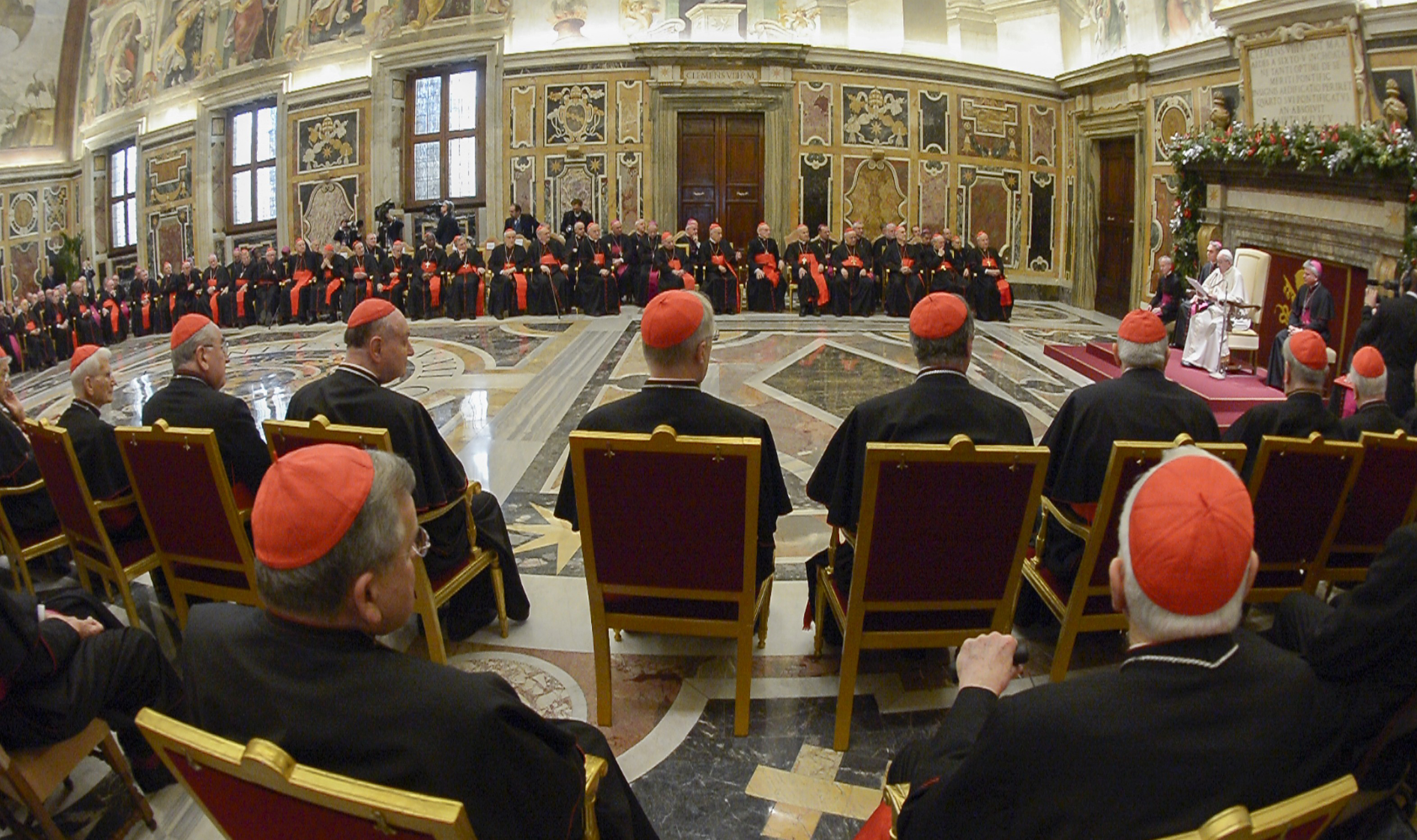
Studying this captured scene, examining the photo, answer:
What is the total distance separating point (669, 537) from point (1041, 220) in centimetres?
1484

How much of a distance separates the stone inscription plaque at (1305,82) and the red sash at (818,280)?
555 centimetres

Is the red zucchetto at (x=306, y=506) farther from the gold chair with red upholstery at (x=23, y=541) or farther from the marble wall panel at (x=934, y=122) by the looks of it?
the marble wall panel at (x=934, y=122)

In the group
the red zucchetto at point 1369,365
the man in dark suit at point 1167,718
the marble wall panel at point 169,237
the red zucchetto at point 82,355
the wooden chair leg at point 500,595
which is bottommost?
the wooden chair leg at point 500,595

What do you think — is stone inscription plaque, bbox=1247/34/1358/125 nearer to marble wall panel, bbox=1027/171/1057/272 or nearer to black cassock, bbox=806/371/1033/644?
marble wall panel, bbox=1027/171/1057/272

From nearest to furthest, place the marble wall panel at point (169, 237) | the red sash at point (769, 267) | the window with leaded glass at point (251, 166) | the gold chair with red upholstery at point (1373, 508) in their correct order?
the gold chair with red upholstery at point (1373, 508), the red sash at point (769, 267), the window with leaded glass at point (251, 166), the marble wall panel at point (169, 237)

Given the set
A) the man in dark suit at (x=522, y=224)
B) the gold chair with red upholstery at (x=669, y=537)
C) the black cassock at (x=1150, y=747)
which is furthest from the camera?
the man in dark suit at (x=522, y=224)

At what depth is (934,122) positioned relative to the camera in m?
15.0

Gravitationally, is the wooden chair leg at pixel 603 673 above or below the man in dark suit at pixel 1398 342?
below

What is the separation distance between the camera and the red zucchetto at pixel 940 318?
10.2ft

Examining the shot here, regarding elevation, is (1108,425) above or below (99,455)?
above

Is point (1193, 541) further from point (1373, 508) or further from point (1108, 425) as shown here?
point (1373, 508)

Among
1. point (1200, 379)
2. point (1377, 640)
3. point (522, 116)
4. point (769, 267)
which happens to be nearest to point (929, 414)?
point (1377, 640)

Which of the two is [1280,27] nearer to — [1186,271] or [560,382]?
[1186,271]

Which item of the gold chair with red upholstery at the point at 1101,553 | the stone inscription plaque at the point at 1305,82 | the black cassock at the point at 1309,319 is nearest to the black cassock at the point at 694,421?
the gold chair with red upholstery at the point at 1101,553
